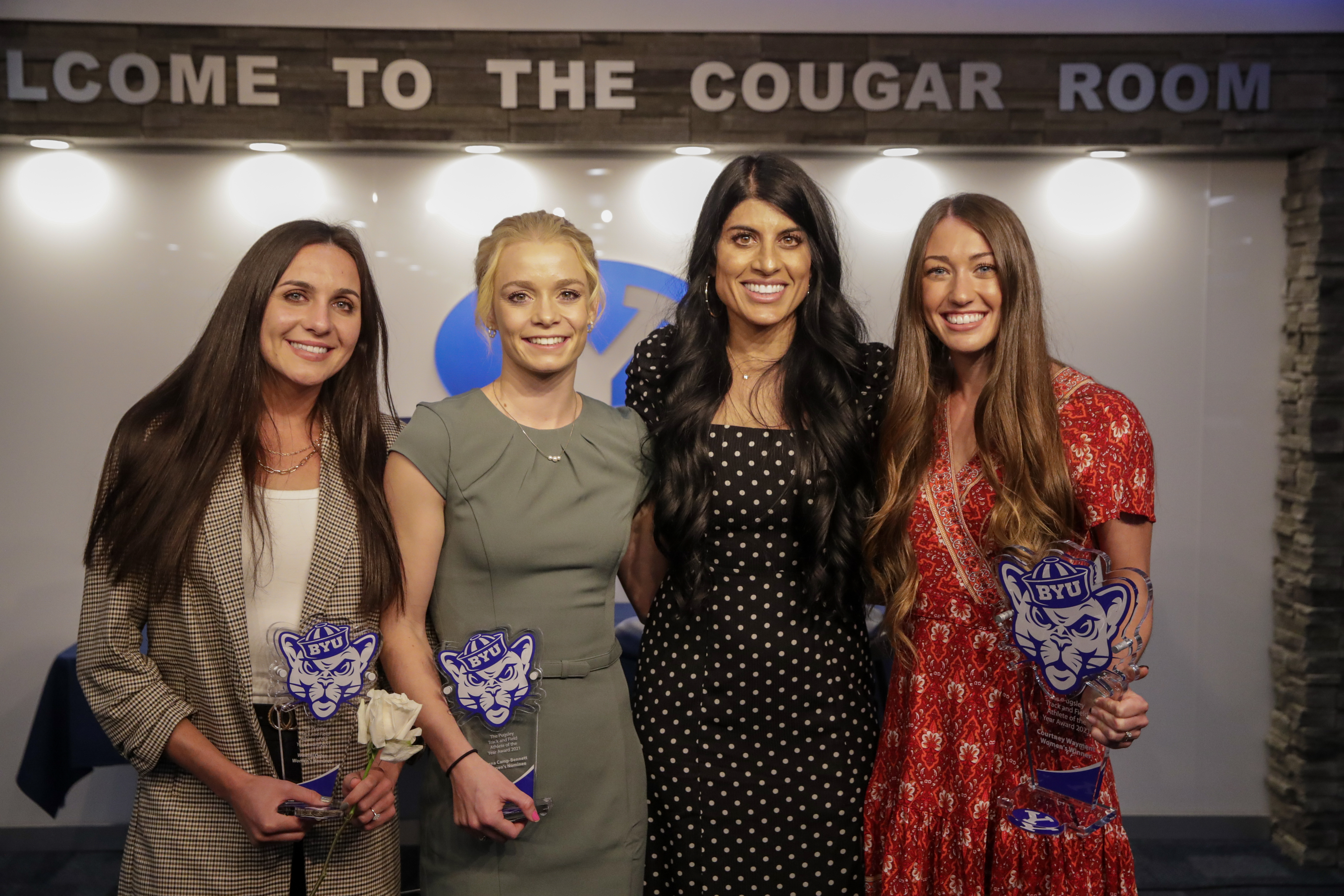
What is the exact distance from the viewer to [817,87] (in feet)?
13.3

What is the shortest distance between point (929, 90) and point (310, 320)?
9.81ft

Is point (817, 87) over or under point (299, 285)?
over

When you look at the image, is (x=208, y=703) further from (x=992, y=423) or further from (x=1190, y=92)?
(x=1190, y=92)

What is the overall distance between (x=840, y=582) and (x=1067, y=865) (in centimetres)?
63

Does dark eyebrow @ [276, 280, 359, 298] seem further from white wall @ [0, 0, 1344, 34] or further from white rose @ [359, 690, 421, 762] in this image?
white wall @ [0, 0, 1344, 34]

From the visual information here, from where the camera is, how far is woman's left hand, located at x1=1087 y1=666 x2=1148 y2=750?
1.64 meters

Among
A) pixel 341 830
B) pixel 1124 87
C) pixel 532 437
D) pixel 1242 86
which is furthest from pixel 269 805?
pixel 1242 86

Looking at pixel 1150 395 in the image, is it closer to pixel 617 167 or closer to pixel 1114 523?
pixel 617 167

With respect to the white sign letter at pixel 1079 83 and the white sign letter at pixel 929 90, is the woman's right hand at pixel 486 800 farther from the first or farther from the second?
the white sign letter at pixel 1079 83

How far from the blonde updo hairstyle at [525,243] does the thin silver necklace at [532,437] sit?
5.5 inches

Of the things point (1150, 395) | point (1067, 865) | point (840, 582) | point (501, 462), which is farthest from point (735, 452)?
point (1150, 395)

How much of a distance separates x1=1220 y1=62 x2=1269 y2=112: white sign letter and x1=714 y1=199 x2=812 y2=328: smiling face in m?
2.83

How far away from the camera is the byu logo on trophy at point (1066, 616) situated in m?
1.63

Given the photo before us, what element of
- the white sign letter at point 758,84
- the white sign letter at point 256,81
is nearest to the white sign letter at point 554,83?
the white sign letter at point 758,84
